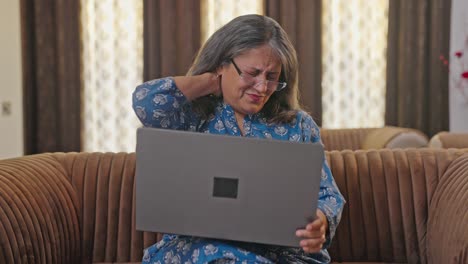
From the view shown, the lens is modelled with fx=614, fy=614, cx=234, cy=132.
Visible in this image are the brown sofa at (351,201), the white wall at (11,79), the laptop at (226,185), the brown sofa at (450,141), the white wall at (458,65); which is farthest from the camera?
the white wall at (458,65)

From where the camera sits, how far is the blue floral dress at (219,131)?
4.98 ft

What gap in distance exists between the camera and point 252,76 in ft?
5.65

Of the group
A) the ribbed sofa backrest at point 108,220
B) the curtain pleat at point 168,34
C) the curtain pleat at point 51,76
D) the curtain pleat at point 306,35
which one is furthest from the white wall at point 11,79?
the ribbed sofa backrest at point 108,220

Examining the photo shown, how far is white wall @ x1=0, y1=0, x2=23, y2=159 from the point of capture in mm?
4320

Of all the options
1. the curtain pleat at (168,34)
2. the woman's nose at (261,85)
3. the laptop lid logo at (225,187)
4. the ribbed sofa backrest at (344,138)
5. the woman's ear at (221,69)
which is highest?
the curtain pleat at (168,34)

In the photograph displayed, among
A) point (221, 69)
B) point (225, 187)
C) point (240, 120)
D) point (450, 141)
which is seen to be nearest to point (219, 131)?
point (240, 120)

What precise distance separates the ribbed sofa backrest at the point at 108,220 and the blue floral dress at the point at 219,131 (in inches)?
16.3

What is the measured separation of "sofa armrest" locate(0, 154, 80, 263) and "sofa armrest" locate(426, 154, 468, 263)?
3.82 ft

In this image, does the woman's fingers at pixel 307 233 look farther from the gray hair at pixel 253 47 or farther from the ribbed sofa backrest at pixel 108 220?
the ribbed sofa backrest at pixel 108 220

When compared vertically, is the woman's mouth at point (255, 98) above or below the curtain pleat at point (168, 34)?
below

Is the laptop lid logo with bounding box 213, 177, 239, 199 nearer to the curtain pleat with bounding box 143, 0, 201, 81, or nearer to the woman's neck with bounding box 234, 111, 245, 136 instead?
the woman's neck with bounding box 234, 111, 245, 136

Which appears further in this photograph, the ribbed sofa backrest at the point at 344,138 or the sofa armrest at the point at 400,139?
the ribbed sofa backrest at the point at 344,138

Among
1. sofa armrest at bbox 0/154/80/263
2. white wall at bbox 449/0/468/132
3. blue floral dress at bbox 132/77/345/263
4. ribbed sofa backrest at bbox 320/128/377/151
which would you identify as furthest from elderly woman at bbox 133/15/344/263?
white wall at bbox 449/0/468/132

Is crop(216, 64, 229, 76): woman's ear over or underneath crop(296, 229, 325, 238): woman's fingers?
over
